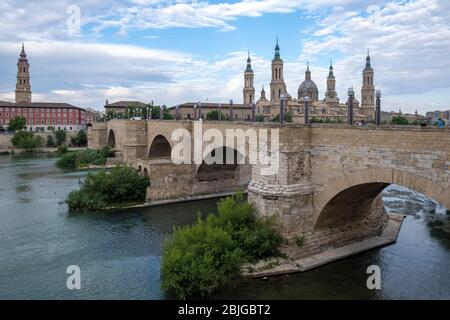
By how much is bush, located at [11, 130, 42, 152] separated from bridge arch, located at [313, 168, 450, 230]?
57900 millimetres

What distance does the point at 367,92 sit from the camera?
8444 cm

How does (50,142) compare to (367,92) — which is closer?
(50,142)

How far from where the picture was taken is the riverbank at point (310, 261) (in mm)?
15086

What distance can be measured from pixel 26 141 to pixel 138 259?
53.9 metres

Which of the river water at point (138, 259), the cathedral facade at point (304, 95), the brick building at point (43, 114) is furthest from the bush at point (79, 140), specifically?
the river water at point (138, 259)

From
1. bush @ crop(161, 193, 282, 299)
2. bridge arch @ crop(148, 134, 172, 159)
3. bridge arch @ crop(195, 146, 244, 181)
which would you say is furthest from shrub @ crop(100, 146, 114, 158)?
bush @ crop(161, 193, 282, 299)

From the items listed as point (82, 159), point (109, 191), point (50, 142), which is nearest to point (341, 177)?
point (109, 191)

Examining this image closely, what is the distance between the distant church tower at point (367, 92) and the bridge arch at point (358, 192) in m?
69.0

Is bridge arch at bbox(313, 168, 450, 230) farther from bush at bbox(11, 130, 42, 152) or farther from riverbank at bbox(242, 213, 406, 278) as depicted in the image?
bush at bbox(11, 130, 42, 152)

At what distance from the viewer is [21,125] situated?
76.1m

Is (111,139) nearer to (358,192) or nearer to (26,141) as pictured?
(26,141)
